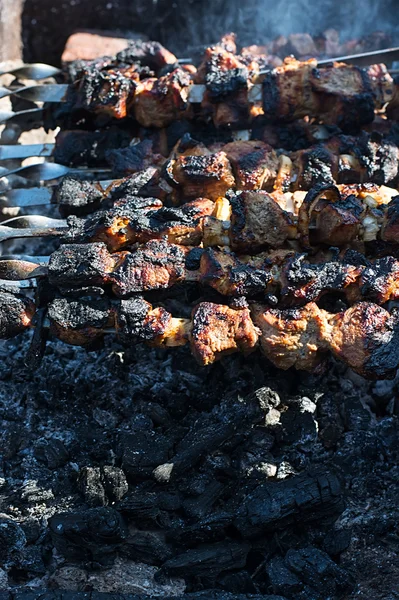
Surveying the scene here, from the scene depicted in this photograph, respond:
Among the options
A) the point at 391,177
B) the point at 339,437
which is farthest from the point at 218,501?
the point at 391,177

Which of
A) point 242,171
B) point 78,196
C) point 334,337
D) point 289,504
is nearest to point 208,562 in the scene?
point 289,504

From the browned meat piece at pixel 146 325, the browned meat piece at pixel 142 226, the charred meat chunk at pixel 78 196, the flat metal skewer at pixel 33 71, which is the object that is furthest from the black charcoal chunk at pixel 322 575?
the flat metal skewer at pixel 33 71

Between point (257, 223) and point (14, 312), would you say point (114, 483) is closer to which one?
point (14, 312)

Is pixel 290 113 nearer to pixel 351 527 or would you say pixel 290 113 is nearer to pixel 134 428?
pixel 134 428

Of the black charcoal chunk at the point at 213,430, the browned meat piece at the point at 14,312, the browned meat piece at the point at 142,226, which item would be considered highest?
the browned meat piece at the point at 142,226

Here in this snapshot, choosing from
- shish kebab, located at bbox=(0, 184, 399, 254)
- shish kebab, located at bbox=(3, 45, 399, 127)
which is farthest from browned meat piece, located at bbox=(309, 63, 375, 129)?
shish kebab, located at bbox=(0, 184, 399, 254)

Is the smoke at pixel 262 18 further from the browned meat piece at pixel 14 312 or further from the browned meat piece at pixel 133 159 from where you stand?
the browned meat piece at pixel 14 312
